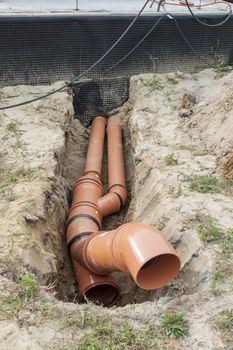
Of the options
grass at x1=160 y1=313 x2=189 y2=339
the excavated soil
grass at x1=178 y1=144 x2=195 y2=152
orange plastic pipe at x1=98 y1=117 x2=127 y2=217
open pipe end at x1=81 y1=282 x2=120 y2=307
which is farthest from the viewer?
orange plastic pipe at x1=98 y1=117 x2=127 y2=217

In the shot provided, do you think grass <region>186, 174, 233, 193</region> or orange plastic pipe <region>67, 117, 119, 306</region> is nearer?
orange plastic pipe <region>67, 117, 119, 306</region>

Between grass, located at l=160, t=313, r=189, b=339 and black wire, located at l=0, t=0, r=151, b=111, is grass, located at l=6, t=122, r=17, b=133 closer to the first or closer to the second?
black wire, located at l=0, t=0, r=151, b=111

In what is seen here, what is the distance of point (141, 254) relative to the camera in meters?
3.62

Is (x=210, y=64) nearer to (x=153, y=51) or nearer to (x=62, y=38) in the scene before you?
(x=153, y=51)

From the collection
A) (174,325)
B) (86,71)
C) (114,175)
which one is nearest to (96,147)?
(114,175)

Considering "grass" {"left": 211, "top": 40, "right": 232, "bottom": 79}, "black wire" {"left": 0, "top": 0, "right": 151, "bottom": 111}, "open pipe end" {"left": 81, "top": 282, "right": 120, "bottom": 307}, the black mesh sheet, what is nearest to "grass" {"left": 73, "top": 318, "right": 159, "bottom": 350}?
"open pipe end" {"left": 81, "top": 282, "right": 120, "bottom": 307}

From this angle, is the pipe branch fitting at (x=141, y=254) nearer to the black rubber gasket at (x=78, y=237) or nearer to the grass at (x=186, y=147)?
the black rubber gasket at (x=78, y=237)

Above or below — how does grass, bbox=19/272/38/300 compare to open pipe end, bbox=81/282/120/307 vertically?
above

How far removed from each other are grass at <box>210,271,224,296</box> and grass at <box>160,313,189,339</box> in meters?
0.40

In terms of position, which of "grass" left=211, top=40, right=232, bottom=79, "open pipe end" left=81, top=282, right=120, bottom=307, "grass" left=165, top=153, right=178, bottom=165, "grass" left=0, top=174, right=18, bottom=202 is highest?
"grass" left=211, top=40, right=232, bottom=79

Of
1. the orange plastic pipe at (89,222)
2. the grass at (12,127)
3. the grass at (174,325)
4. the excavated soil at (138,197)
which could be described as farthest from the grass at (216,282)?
the grass at (12,127)

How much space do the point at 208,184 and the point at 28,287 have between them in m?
2.35

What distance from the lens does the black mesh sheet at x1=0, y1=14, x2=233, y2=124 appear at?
24.3 feet

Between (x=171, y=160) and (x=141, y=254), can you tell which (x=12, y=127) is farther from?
(x=141, y=254)
